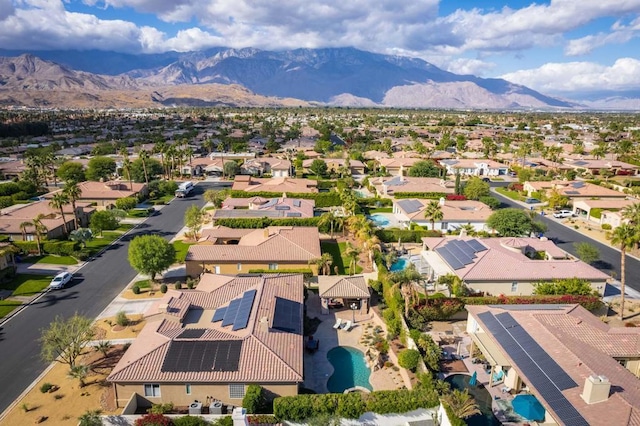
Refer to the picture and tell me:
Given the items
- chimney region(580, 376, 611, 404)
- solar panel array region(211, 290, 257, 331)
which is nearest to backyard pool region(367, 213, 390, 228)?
solar panel array region(211, 290, 257, 331)

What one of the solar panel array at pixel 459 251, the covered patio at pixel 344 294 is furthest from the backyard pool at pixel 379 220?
the covered patio at pixel 344 294

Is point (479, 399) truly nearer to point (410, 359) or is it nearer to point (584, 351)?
point (410, 359)

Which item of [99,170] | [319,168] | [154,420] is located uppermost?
[99,170]

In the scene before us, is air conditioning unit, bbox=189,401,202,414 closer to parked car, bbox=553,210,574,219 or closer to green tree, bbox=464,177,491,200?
green tree, bbox=464,177,491,200

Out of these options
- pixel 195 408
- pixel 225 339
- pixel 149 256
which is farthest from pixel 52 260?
pixel 195 408

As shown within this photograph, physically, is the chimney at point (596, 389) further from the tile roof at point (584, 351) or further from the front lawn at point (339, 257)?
the front lawn at point (339, 257)
